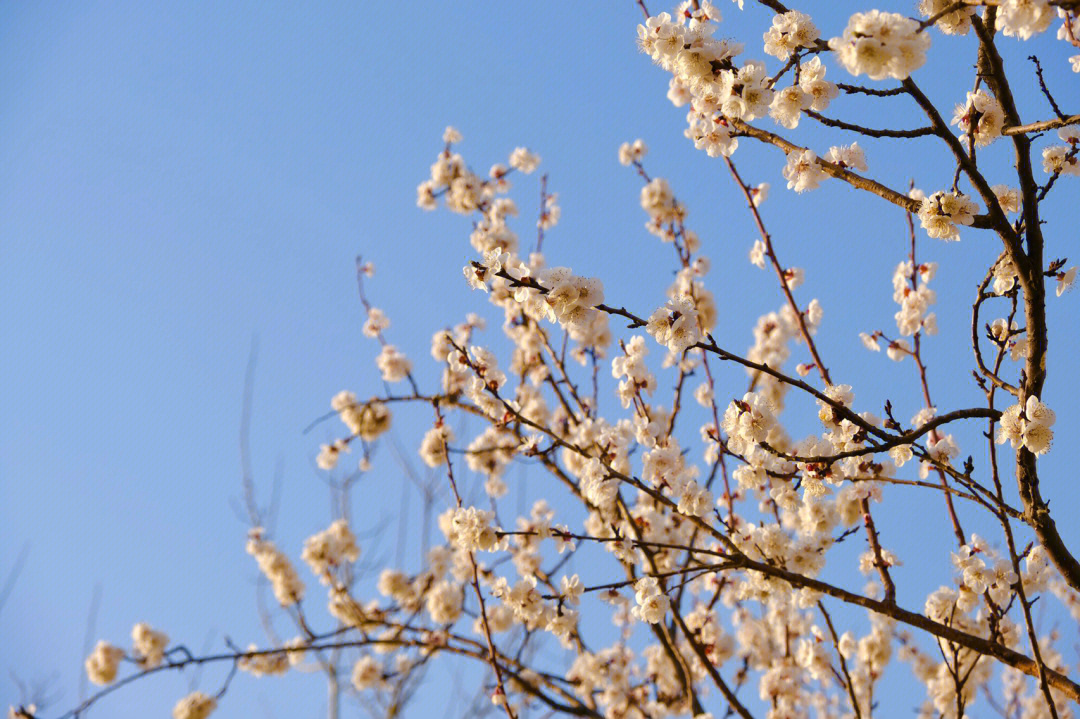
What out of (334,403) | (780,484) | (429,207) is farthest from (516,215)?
(780,484)

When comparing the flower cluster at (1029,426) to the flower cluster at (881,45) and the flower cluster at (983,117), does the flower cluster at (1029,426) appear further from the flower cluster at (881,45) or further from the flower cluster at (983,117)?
the flower cluster at (881,45)

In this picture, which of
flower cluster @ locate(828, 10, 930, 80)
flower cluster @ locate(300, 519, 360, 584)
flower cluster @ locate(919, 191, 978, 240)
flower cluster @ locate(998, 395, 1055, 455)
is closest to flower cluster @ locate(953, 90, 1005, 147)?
flower cluster @ locate(919, 191, 978, 240)

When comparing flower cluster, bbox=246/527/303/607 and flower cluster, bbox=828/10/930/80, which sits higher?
flower cluster, bbox=246/527/303/607

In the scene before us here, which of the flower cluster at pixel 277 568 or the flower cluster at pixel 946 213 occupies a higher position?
the flower cluster at pixel 277 568

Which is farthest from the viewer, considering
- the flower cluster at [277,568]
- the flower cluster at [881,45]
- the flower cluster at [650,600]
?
the flower cluster at [277,568]

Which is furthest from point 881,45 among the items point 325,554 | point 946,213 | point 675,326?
point 325,554

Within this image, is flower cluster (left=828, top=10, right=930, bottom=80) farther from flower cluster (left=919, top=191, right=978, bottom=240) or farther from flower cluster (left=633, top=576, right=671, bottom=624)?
flower cluster (left=633, top=576, right=671, bottom=624)

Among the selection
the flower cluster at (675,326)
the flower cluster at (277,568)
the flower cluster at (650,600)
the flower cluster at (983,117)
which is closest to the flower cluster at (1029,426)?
the flower cluster at (983,117)

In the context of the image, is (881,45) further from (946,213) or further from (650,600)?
(650,600)

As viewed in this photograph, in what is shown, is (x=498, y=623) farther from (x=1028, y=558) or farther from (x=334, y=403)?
(x=1028, y=558)

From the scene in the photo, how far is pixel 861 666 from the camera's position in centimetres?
431

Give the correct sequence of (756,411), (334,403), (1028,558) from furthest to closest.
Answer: (334,403), (1028,558), (756,411)

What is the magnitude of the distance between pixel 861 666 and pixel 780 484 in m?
2.44

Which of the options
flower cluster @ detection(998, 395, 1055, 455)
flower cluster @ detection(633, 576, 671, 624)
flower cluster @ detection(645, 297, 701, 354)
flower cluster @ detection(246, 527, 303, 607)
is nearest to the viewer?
flower cluster @ detection(998, 395, 1055, 455)
